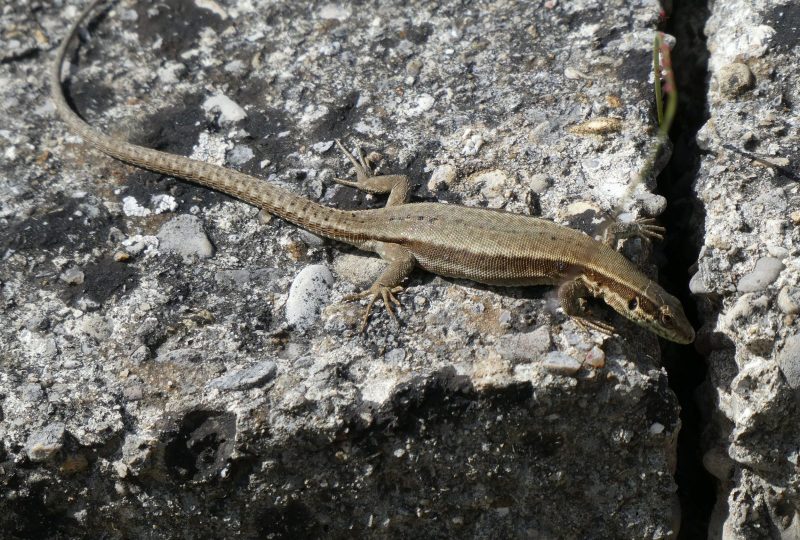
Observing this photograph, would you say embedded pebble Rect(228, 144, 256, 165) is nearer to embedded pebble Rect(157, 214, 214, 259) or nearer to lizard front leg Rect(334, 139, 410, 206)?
embedded pebble Rect(157, 214, 214, 259)

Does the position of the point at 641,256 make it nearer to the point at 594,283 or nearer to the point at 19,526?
the point at 594,283

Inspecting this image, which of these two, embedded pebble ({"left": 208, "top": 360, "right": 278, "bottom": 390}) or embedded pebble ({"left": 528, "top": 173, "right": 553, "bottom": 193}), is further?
embedded pebble ({"left": 528, "top": 173, "right": 553, "bottom": 193})

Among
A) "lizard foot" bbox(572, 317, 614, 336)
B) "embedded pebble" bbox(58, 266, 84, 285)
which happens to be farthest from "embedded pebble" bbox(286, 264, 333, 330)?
"lizard foot" bbox(572, 317, 614, 336)

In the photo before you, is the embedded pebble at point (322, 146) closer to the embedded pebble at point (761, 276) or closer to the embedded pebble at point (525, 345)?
the embedded pebble at point (525, 345)

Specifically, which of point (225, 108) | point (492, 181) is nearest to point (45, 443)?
point (225, 108)

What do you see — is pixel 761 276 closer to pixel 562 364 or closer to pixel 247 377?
pixel 562 364

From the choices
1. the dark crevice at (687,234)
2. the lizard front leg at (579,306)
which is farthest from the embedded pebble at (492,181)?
the dark crevice at (687,234)

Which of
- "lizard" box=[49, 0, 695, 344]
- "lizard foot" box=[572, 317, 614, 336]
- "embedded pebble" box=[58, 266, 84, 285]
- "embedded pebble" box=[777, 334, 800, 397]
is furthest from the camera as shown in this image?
"embedded pebble" box=[58, 266, 84, 285]

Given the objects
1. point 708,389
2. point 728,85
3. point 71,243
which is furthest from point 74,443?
point 728,85
